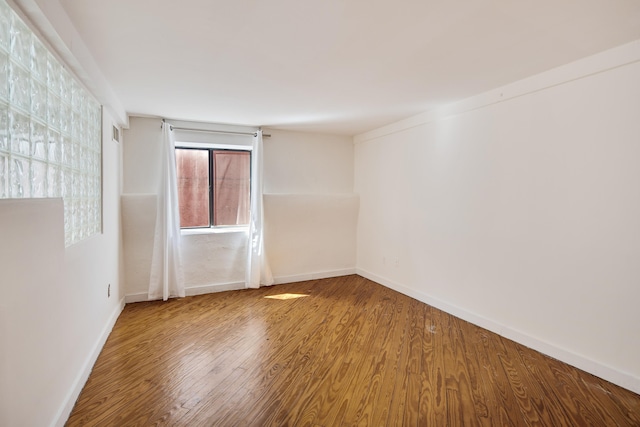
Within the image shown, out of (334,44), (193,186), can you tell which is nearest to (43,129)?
(334,44)

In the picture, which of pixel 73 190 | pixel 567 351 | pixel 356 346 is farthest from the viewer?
pixel 356 346

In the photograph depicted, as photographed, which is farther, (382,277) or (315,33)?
(382,277)

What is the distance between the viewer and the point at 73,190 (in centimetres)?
202

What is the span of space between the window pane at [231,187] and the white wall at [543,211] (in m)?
2.40

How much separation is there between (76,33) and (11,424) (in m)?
2.03

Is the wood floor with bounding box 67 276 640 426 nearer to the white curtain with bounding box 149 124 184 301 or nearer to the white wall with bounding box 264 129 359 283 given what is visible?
the white curtain with bounding box 149 124 184 301

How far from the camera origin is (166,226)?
376cm

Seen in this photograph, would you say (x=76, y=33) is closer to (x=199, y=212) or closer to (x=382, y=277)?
(x=199, y=212)

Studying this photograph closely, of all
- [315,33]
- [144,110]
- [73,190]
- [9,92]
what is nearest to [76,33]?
[9,92]

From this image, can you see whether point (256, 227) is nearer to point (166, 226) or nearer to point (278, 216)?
point (278, 216)

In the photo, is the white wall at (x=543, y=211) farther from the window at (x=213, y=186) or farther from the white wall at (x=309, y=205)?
the window at (x=213, y=186)

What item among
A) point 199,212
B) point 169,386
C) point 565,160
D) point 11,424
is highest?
point 565,160

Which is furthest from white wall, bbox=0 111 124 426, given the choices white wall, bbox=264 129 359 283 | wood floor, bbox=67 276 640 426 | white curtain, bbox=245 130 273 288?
white wall, bbox=264 129 359 283

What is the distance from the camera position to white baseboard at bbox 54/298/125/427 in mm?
1692
